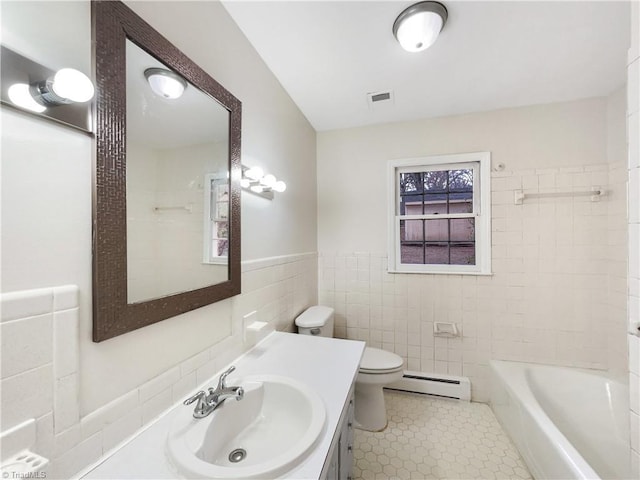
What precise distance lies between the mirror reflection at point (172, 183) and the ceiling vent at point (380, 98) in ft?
4.06

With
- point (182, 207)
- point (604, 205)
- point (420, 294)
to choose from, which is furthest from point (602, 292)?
point (182, 207)

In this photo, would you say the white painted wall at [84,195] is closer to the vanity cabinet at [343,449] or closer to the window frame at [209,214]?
the window frame at [209,214]

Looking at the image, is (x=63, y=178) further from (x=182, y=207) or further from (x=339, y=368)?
(x=339, y=368)

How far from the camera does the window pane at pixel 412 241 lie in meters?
2.38

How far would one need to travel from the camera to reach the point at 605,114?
1.92 meters

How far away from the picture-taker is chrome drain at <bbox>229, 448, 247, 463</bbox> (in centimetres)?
87

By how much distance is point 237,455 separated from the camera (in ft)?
2.91

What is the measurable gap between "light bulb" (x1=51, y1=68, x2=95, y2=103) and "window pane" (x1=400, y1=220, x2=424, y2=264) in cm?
224

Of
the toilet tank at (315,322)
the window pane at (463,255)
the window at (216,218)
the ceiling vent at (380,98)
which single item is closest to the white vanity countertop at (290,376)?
the toilet tank at (315,322)

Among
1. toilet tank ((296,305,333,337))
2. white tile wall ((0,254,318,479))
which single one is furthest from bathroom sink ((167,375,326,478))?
toilet tank ((296,305,333,337))

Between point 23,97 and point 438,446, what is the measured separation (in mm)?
2426

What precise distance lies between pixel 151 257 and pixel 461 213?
2292mm

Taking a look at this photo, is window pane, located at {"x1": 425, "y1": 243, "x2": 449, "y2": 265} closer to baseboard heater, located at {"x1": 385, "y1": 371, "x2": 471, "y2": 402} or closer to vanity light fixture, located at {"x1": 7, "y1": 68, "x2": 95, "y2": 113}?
baseboard heater, located at {"x1": 385, "y1": 371, "x2": 471, "y2": 402}

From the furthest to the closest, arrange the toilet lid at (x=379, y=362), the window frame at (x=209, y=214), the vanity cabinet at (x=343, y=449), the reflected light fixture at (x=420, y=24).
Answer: the toilet lid at (x=379, y=362), the reflected light fixture at (x=420, y=24), the window frame at (x=209, y=214), the vanity cabinet at (x=343, y=449)
